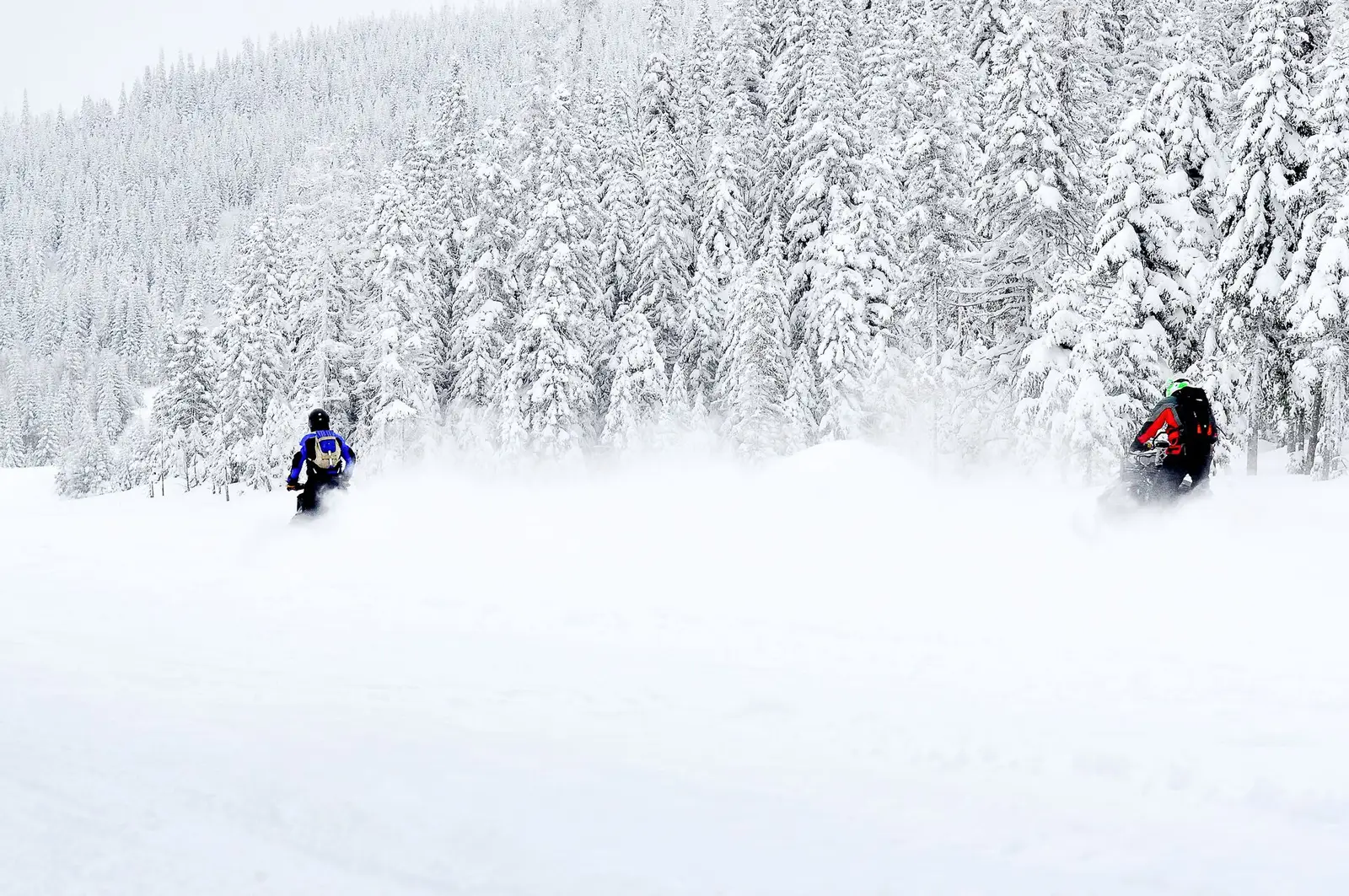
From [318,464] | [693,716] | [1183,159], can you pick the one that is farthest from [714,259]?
[693,716]

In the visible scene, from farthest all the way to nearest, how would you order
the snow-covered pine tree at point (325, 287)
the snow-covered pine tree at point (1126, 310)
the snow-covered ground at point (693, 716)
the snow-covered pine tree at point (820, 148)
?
the snow-covered pine tree at point (325, 287) → the snow-covered pine tree at point (820, 148) → the snow-covered pine tree at point (1126, 310) → the snow-covered ground at point (693, 716)

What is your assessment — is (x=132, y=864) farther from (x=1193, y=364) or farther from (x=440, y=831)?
(x=1193, y=364)

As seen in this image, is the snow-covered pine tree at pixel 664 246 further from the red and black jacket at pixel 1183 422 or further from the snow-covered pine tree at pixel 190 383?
the snow-covered pine tree at pixel 190 383

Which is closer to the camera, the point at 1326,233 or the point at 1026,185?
the point at 1326,233

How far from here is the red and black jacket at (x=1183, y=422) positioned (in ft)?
33.3

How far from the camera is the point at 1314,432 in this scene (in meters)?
26.5

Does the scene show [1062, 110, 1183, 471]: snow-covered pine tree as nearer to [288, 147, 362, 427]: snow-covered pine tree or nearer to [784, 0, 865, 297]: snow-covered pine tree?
[784, 0, 865, 297]: snow-covered pine tree

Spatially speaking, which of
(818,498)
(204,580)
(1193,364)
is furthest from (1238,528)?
(1193,364)

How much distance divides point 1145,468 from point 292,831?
9529mm

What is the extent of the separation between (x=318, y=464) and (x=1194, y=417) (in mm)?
10252

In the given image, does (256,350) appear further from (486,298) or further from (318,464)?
(318,464)

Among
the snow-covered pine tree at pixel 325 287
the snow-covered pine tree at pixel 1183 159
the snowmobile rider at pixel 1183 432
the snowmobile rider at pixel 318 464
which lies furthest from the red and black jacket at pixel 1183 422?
the snow-covered pine tree at pixel 325 287

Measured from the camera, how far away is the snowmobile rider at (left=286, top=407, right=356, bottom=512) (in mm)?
11688

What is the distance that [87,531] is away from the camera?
14117 mm
